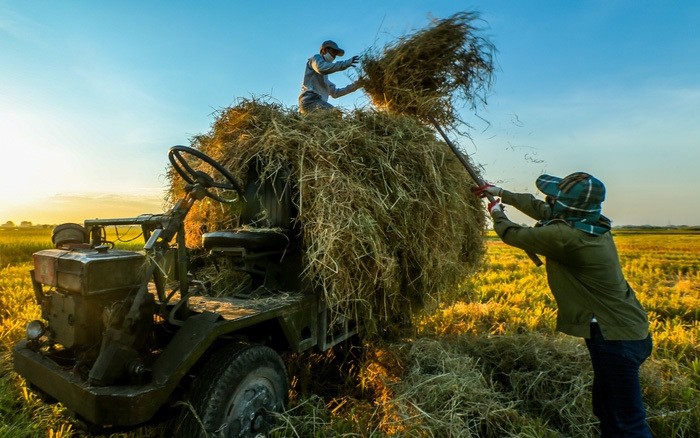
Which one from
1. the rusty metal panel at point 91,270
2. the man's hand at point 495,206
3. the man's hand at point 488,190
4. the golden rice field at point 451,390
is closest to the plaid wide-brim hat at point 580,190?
the man's hand at point 495,206

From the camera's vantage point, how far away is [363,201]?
2939 millimetres

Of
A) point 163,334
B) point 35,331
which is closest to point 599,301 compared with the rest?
point 163,334

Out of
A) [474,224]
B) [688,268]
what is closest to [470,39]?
[474,224]

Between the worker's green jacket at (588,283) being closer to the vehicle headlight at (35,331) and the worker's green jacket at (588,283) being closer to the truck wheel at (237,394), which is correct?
the truck wheel at (237,394)

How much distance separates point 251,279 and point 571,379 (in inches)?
111

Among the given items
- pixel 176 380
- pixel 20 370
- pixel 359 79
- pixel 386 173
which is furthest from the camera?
pixel 359 79

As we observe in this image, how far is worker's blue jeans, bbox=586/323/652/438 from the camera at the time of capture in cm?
241

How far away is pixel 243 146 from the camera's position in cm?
358

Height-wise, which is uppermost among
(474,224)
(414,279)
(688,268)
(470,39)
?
(470,39)

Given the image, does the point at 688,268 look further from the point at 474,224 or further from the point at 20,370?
the point at 20,370

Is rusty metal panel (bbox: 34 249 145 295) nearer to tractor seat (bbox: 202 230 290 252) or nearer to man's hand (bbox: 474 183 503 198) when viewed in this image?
tractor seat (bbox: 202 230 290 252)

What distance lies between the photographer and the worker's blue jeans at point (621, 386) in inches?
95.0

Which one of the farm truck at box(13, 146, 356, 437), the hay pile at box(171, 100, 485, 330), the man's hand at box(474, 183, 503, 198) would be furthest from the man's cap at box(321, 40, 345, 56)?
the farm truck at box(13, 146, 356, 437)

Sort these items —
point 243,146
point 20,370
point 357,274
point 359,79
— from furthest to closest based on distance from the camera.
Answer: point 359,79
point 243,146
point 357,274
point 20,370
